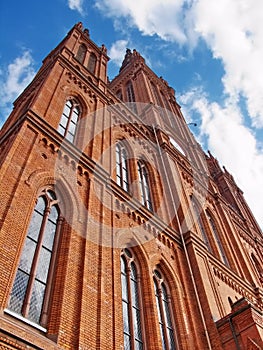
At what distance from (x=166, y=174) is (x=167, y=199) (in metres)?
1.56

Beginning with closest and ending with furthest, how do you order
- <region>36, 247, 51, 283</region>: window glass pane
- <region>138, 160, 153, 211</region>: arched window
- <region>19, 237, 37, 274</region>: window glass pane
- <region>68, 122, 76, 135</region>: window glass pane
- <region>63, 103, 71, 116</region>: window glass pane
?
<region>19, 237, 37, 274</region>: window glass pane < <region>36, 247, 51, 283</region>: window glass pane < <region>68, 122, 76, 135</region>: window glass pane < <region>63, 103, 71, 116</region>: window glass pane < <region>138, 160, 153, 211</region>: arched window

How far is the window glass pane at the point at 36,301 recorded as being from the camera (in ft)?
22.5

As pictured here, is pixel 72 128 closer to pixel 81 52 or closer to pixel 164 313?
pixel 164 313

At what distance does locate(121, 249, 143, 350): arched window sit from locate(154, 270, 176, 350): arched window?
0.74 metres

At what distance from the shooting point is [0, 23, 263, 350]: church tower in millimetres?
7164

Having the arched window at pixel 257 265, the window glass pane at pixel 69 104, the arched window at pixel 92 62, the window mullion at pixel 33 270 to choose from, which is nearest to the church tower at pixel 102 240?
the window mullion at pixel 33 270

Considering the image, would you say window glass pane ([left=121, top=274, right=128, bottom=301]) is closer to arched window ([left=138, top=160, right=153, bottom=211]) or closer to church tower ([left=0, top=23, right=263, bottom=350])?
church tower ([left=0, top=23, right=263, bottom=350])

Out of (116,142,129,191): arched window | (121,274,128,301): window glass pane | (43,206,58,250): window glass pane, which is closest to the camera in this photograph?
(43,206,58,250): window glass pane

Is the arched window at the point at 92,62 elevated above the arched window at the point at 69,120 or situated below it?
above

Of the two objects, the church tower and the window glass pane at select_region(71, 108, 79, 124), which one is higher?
the window glass pane at select_region(71, 108, 79, 124)

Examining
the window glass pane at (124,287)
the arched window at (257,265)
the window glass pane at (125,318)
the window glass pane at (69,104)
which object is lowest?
the window glass pane at (125,318)

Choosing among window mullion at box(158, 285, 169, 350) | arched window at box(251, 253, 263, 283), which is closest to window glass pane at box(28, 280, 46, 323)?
window mullion at box(158, 285, 169, 350)

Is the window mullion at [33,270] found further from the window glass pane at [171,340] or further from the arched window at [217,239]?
the arched window at [217,239]

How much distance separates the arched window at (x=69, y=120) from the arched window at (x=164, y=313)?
5.19m
